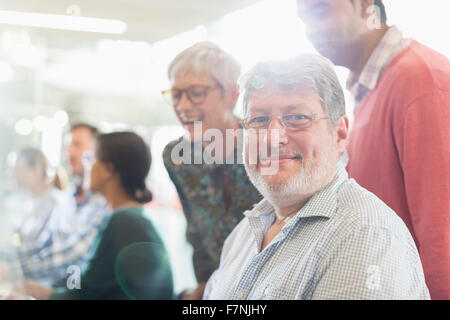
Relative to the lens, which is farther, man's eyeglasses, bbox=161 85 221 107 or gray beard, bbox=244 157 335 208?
man's eyeglasses, bbox=161 85 221 107

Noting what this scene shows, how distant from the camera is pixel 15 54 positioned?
1200mm

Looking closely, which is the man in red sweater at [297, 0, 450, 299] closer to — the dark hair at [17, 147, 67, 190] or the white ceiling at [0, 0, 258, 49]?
the white ceiling at [0, 0, 258, 49]

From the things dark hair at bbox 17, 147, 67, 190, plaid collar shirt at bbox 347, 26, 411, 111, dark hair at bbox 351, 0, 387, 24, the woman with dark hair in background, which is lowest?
the woman with dark hair in background

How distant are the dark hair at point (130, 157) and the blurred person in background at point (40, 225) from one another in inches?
7.3

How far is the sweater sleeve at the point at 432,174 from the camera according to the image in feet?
3.04

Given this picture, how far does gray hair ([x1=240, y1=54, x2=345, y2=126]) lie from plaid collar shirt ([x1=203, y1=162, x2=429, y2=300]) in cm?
15

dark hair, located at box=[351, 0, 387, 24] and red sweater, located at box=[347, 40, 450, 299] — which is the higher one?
dark hair, located at box=[351, 0, 387, 24]

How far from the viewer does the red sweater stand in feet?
3.04

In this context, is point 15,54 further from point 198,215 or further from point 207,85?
point 198,215

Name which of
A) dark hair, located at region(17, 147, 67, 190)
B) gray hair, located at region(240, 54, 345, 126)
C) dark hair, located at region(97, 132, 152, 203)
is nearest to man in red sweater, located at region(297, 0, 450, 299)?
gray hair, located at region(240, 54, 345, 126)

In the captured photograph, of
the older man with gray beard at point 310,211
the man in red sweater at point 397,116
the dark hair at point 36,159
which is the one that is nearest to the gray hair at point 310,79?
the older man with gray beard at point 310,211

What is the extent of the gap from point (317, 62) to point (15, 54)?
2.87 ft

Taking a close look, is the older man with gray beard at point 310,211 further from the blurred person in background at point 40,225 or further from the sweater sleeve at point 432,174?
the blurred person in background at point 40,225
